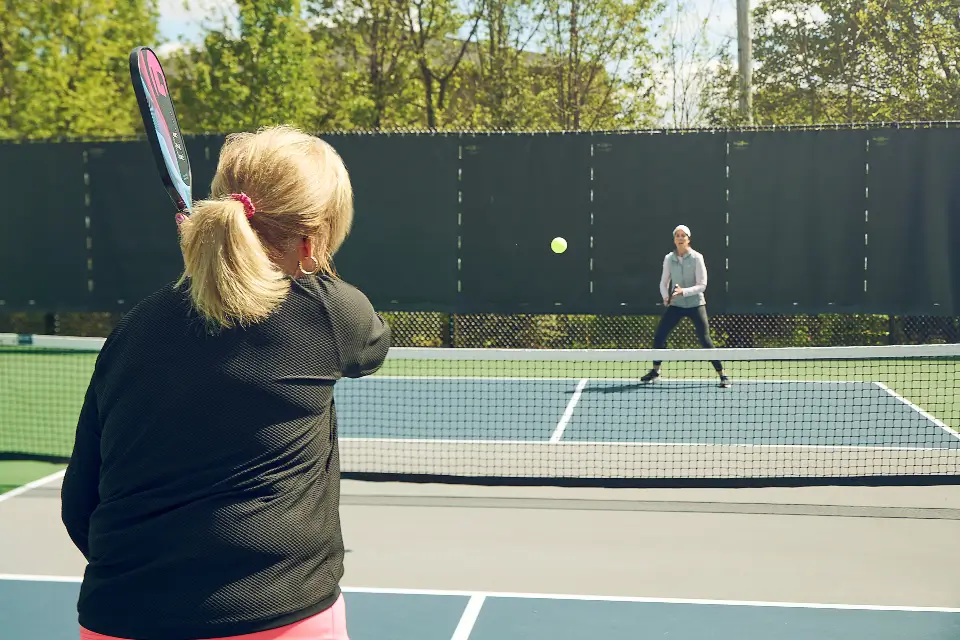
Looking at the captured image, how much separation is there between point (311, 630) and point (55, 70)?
15.1 metres

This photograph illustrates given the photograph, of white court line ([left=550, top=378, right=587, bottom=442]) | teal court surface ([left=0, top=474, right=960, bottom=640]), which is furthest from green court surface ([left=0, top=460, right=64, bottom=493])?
white court line ([left=550, top=378, right=587, bottom=442])

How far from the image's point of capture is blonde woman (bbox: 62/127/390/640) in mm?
1399

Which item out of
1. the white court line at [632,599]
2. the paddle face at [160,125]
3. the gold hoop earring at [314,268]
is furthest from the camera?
the white court line at [632,599]

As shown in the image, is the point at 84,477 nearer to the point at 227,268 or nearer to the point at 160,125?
the point at 227,268

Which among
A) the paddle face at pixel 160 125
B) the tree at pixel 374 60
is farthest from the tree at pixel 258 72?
the paddle face at pixel 160 125

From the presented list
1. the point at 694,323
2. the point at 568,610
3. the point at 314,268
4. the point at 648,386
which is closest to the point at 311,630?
the point at 314,268

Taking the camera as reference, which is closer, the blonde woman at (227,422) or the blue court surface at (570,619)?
the blonde woman at (227,422)

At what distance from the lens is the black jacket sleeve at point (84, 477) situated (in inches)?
59.3

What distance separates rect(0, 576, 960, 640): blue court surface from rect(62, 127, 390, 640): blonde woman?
2.34 metres

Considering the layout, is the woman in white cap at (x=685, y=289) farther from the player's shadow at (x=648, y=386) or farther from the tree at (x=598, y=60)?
the tree at (x=598, y=60)

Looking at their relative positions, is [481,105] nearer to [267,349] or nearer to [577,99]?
[577,99]

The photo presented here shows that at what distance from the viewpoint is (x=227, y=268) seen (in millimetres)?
1368

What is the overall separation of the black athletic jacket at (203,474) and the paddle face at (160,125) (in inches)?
31.9

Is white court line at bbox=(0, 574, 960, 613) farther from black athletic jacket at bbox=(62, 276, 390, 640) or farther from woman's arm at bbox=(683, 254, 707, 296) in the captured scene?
woman's arm at bbox=(683, 254, 707, 296)
